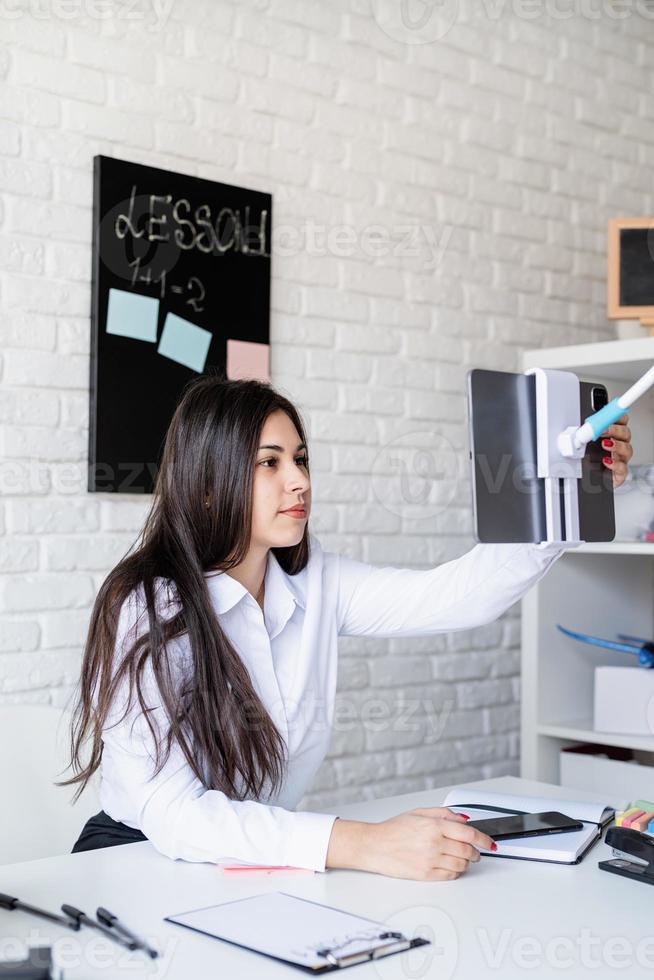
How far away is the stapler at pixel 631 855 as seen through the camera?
1.38m

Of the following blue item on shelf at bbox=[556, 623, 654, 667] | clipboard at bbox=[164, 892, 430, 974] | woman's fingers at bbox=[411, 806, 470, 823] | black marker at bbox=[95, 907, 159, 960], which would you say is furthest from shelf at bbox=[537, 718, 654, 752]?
black marker at bbox=[95, 907, 159, 960]

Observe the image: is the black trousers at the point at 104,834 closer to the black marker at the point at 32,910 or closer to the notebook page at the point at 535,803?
the black marker at the point at 32,910

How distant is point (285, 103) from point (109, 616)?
5.09 feet

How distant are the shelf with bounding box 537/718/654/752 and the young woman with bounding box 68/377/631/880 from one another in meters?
0.77

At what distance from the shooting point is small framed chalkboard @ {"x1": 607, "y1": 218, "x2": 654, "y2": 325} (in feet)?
8.91

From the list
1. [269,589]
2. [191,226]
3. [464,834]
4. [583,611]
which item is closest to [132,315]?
[191,226]

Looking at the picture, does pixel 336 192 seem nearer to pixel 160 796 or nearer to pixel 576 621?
pixel 576 621

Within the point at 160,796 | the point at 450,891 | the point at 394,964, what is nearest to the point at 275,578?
the point at 160,796

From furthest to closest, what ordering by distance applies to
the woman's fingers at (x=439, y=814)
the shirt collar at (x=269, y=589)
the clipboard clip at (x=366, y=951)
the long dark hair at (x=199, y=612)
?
the shirt collar at (x=269, y=589) → the long dark hair at (x=199, y=612) → the woman's fingers at (x=439, y=814) → the clipboard clip at (x=366, y=951)

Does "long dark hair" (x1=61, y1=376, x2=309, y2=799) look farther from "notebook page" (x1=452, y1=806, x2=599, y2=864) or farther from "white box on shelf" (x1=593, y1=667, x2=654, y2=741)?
"white box on shelf" (x1=593, y1=667, x2=654, y2=741)

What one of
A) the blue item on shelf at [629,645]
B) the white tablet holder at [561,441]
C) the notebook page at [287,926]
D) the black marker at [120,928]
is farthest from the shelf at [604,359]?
the black marker at [120,928]

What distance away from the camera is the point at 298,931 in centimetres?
117

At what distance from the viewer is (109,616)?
1.68 meters

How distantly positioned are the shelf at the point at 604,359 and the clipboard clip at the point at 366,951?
1.65 meters
